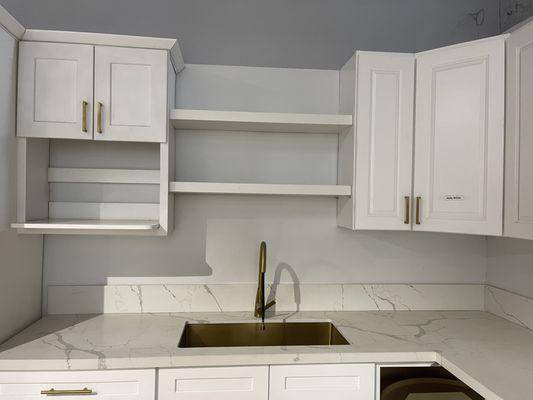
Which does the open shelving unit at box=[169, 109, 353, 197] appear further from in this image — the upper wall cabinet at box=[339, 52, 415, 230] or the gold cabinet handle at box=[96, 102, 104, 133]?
the gold cabinet handle at box=[96, 102, 104, 133]

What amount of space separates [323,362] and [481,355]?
582mm

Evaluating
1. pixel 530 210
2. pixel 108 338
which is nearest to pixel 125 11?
pixel 108 338

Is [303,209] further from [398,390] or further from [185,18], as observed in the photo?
[185,18]

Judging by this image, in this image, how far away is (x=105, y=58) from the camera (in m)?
1.81

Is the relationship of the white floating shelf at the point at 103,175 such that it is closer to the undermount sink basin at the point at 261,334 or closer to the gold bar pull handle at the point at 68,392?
the undermount sink basin at the point at 261,334

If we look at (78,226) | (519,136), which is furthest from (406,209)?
(78,226)

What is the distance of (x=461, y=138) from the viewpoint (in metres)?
1.84

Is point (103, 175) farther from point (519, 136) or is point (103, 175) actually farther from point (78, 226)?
point (519, 136)

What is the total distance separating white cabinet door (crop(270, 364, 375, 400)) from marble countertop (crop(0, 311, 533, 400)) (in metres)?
0.04

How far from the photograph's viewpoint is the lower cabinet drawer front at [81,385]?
1.50 metres

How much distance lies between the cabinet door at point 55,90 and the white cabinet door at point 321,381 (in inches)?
50.0

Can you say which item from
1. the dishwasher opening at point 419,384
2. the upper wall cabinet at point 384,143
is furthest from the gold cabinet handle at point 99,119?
the dishwasher opening at point 419,384

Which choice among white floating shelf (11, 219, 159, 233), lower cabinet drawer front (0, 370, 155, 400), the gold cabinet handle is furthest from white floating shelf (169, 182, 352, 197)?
lower cabinet drawer front (0, 370, 155, 400)

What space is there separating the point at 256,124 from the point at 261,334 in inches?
39.1
